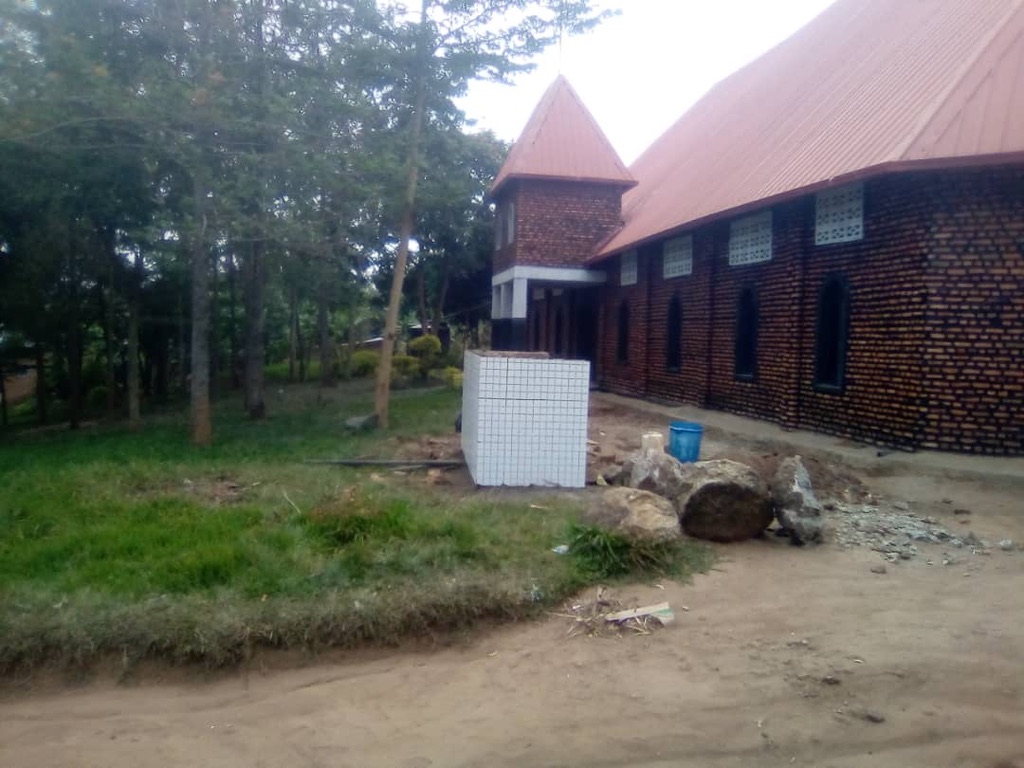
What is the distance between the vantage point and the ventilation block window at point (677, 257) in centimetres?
1794

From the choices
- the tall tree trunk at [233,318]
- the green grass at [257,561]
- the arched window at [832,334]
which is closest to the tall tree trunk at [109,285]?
the tall tree trunk at [233,318]

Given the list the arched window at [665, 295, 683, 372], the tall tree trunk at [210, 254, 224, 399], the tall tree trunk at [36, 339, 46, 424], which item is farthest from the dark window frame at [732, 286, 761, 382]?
the tall tree trunk at [36, 339, 46, 424]

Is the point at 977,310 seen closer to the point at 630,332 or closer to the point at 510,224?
the point at 630,332

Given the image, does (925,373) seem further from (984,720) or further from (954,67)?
(984,720)

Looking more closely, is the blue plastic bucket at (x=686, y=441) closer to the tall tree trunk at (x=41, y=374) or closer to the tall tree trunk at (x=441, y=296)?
the tall tree trunk at (x=41, y=374)

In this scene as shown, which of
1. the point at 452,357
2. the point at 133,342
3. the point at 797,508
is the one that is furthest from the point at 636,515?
the point at 452,357

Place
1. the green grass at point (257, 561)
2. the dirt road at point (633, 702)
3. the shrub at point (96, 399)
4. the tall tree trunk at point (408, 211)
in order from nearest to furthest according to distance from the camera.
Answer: the dirt road at point (633, 702)
the green grass at point (257, 561)
the tall tree trunk at point (408, 211)
the shrub at point (96, 399)

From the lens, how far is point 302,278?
69.4 feet

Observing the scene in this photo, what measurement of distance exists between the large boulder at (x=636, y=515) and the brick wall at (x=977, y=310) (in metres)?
4.99

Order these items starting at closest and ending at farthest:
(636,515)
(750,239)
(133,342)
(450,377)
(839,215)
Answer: (636,515) → (839,215) → (750,239) → (133,342) → (450,377)

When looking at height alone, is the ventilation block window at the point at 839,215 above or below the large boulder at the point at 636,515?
above

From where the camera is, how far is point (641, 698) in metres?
4.84

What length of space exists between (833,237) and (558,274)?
11.5m

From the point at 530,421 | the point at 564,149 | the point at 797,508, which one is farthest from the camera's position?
the point at 564,149
